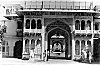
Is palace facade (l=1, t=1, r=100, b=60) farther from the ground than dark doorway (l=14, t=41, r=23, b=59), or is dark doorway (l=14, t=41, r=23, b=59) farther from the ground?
palace facade (l=1, t=1, r=100, b=60)

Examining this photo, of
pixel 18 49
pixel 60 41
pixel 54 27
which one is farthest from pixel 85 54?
pixel 60 41

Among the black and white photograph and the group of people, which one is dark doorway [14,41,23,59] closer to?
the black and white photograph

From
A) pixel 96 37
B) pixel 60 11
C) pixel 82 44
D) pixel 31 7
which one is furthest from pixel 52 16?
pixel 96 37

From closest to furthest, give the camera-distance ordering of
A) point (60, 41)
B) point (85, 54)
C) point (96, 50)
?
point (85, 54) < point (96, 50) < point (60, 41)

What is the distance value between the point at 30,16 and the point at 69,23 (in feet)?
20.0

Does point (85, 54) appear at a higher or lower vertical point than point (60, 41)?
higher

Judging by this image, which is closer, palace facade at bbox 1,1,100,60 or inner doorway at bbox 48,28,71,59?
palace facade at bbox 1,1,100,60

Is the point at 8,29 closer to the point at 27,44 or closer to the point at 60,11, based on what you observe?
the point at 27,44

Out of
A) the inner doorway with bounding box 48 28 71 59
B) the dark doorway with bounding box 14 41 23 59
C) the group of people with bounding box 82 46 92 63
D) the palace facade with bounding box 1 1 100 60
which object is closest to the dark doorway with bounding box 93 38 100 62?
the palace facade with bounding box 1 1 100 60

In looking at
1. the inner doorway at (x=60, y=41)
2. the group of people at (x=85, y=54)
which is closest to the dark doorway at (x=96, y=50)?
the group of people at (x=85, y=54)

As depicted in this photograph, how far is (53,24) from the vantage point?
32875 millimetres

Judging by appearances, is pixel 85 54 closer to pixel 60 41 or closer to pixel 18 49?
pixel 18 49

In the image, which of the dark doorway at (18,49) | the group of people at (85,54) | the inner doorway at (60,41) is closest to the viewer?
the group of people at (85,54)

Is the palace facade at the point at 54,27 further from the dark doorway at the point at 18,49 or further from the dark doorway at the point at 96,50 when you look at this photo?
the dark doorway at the point at 18,49
